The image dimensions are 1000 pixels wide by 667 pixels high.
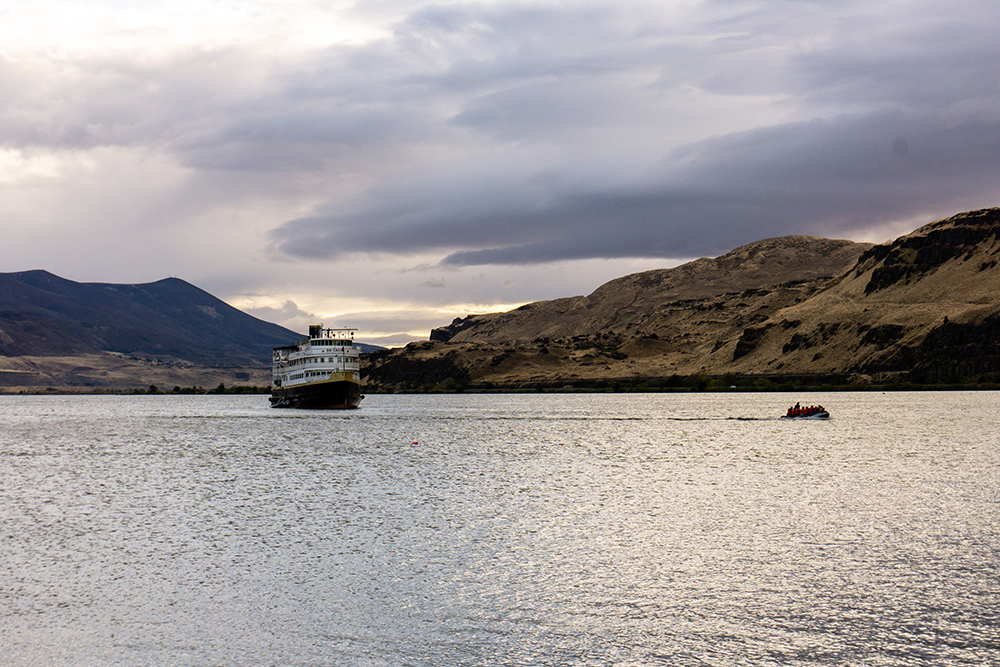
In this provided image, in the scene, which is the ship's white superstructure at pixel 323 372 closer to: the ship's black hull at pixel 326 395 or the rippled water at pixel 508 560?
the ship's black hull at pixel 326 395

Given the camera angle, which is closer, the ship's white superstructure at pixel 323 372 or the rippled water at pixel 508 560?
the rippled water at pixel 508 560

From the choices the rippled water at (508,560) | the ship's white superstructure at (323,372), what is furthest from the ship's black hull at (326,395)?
the rippled water at (508,560)

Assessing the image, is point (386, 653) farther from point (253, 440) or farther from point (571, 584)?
point (253, 440)

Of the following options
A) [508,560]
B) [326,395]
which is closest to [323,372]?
[326,395]

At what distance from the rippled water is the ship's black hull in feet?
265

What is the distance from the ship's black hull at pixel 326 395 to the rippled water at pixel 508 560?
80.9m

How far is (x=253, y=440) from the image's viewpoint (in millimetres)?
106438

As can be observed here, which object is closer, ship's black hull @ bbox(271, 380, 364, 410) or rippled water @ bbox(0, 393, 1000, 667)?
rippled water @ bbox(0, 393, 1000, 667)

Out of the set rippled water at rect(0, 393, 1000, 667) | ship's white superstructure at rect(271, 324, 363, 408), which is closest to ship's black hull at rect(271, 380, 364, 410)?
ship's white superstructure at rect(271, 324, 363, 408)

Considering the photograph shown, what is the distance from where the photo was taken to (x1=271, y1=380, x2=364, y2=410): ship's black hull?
16075 cm

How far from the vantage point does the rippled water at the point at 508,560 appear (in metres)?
23.5

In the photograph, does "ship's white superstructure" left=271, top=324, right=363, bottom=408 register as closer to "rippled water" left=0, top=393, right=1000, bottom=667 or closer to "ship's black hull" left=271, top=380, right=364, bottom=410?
"ship's black hull" left=271, top=380, right=364, bottom=410

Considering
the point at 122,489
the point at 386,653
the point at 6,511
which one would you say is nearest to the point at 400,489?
the point at 122,489

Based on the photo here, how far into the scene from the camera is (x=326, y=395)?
16275cm
